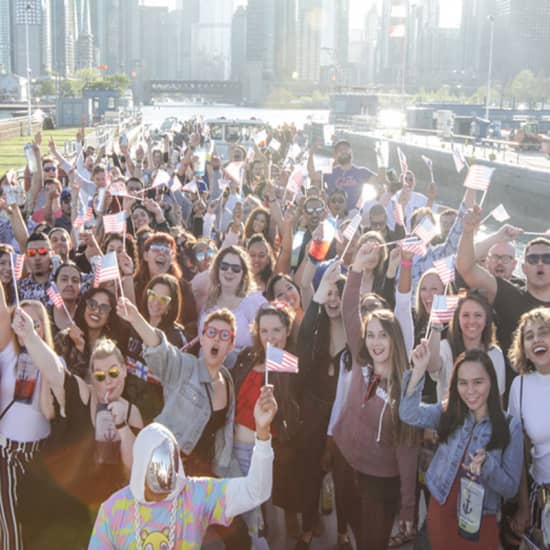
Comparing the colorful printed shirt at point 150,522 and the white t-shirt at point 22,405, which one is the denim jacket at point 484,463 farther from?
→ the white t-shirt at point 22,405

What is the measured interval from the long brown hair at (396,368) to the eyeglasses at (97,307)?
1.71 meters

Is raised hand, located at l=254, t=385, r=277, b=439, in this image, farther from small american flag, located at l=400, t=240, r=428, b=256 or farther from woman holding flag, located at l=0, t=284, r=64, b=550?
small american flag, located at l=400, t=240, r=428, b=256

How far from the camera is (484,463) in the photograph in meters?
4.20

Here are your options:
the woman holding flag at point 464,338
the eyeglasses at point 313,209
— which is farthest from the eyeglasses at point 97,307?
the eyeglasses at point 313,209

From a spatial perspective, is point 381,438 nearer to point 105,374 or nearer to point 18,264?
point 105,374

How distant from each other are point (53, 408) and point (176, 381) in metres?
0.63

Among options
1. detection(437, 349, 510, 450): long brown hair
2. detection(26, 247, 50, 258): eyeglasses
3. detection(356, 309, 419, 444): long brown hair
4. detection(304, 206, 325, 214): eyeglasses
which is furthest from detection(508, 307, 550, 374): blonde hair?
detection(304, 206, 325, 214): eyeglasses

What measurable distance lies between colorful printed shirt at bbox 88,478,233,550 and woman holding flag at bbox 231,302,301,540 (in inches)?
50.7

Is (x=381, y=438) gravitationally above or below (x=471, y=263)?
below

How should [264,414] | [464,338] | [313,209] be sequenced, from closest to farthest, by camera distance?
[264,414] < [464,338] < [313,209]

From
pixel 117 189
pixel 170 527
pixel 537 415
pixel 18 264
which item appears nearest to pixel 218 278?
pixel 18 264

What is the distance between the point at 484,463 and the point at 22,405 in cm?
228

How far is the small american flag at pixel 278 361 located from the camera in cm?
448

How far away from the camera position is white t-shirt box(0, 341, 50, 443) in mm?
4613
